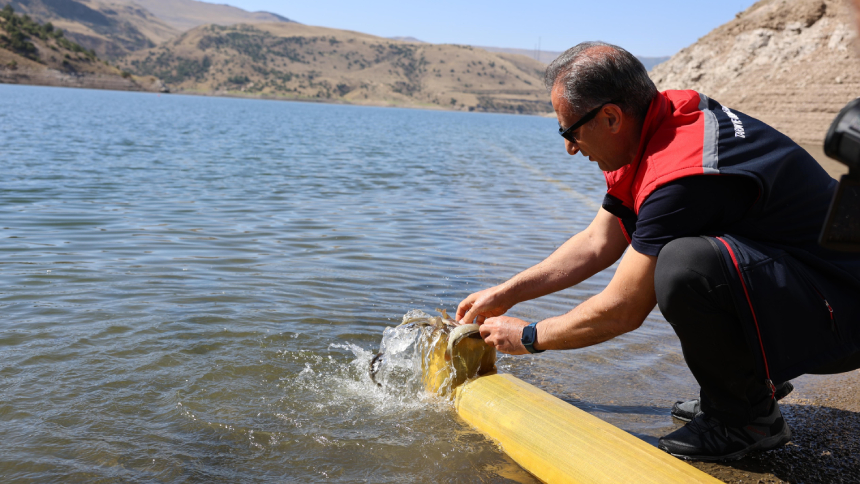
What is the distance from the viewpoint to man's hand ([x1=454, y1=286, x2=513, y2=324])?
322cm

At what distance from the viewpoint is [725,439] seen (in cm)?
280

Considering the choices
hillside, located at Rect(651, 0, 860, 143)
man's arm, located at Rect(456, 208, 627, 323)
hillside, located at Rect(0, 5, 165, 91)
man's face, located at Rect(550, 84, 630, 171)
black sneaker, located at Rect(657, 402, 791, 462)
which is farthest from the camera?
hillside, located at Rect(0, 5, 165, 91)

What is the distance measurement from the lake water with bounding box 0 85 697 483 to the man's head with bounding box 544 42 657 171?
1.50m

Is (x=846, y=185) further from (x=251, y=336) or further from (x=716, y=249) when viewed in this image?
(x=251, y=336)

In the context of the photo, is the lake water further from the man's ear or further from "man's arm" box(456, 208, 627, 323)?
the man's ear

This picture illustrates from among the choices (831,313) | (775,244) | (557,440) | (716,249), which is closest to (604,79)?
(716,249)

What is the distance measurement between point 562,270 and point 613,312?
75 cm

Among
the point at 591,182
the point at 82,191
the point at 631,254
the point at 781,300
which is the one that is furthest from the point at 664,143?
the point at 591,182

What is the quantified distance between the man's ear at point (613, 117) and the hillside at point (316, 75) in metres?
153

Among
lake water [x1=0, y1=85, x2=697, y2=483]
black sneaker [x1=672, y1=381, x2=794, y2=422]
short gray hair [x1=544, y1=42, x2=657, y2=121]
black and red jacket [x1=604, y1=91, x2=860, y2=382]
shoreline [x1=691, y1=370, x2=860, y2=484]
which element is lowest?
lake water [x1=0, y1=85, x2=697, y2=483]

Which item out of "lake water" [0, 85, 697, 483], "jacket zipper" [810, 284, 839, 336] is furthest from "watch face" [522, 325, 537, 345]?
"jacket zipper" [810, 284, 839, 336]

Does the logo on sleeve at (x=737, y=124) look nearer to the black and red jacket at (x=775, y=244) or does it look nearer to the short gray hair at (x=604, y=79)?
the black and red jacket at (x=775, y=244)

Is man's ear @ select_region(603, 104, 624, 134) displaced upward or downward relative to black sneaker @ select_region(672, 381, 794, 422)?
upward

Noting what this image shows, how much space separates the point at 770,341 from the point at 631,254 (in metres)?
0.59
